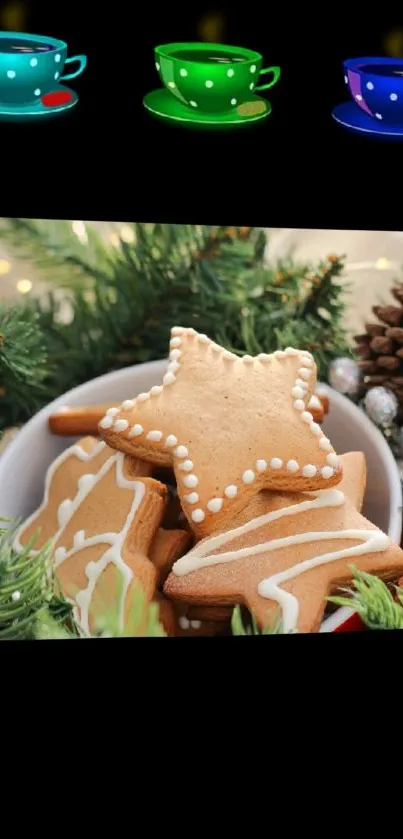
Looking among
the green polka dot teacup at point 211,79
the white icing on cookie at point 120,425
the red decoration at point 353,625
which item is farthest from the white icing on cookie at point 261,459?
the green polka dot teacup at point 211,79

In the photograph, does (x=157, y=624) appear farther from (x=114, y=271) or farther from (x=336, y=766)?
(x=114, y=271)

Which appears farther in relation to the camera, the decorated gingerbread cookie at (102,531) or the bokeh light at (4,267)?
the bokeh light at (4,267)

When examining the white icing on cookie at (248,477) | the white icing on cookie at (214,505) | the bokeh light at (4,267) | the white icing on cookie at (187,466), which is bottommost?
the white icing on cookie at (214,505)

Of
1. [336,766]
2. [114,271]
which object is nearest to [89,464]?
[114,271]

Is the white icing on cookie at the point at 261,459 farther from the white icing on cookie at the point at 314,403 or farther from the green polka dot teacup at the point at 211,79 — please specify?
the green polka dot teacup at the point at 211,79

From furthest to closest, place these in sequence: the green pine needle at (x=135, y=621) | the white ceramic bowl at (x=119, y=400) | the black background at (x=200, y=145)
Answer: the white ceramic bowl at (x=119, y=400), the green pine needle at (x=135, y=621), the black background at (x=200, y=145)

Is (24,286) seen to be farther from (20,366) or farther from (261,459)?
(261,459)

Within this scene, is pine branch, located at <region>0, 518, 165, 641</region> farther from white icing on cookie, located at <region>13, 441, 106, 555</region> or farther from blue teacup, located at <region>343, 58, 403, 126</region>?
blue teacup, located at <region>343, 58, 403, 126</region>
